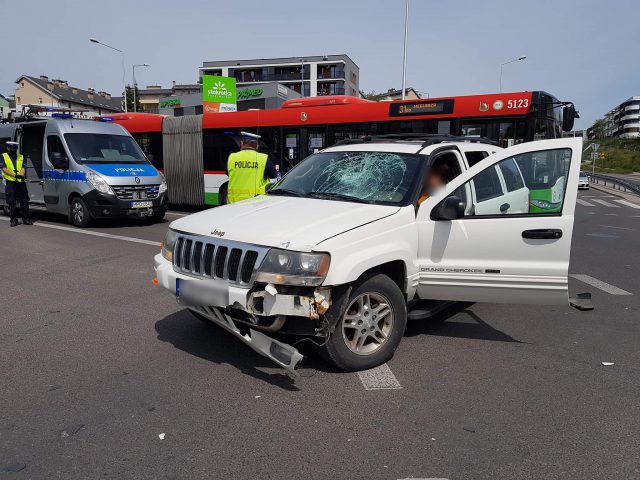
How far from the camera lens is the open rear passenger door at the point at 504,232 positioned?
4.12 m

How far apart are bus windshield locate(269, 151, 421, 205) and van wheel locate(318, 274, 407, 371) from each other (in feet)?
2.70

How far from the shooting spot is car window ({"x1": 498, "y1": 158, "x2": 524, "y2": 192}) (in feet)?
14.1

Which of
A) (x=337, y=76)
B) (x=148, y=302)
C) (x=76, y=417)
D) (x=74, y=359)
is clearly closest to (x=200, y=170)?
(x=148, y=302)

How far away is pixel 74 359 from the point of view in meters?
4.15

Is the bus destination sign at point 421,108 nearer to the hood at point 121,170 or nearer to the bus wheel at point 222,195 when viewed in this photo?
the bus wheel at point 222,195

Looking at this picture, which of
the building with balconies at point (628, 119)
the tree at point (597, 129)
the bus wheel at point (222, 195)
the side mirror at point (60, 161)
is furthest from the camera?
the building with balconies at point (628, 119)

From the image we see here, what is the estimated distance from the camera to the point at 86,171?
1119 centimetres

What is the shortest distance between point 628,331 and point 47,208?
1239 cm

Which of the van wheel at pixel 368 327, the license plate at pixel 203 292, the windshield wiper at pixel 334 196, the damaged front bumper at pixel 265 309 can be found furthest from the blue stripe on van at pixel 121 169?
the van wheel at pixel 368 327

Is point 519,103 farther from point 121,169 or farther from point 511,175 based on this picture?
point 121,169

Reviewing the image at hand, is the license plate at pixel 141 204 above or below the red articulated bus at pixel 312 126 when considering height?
below

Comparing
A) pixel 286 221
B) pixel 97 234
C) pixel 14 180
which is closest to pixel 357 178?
pixel 286 221

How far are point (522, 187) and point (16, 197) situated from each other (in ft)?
37.6

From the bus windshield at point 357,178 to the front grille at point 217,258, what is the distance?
47.4 inches
